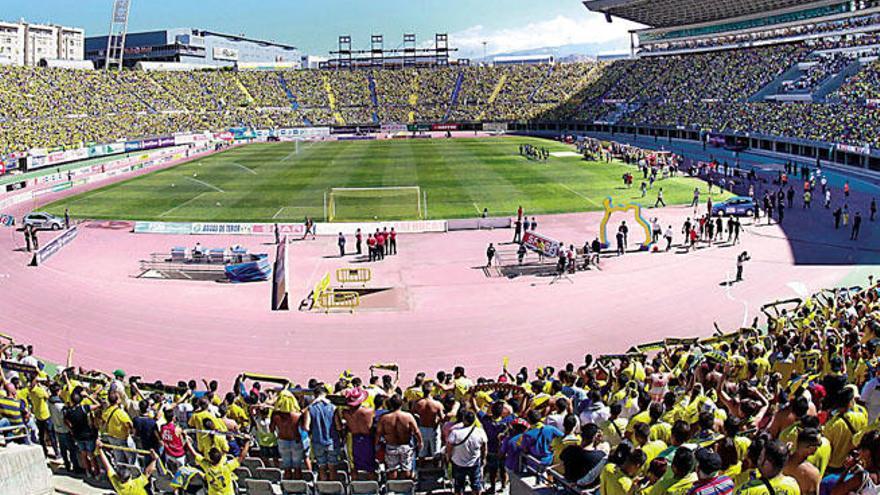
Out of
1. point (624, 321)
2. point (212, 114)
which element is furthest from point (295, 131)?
point (624, 321)

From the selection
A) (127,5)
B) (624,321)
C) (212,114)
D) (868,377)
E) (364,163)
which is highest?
(127,5)

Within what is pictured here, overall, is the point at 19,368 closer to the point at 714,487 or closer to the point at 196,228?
the point at 714,487

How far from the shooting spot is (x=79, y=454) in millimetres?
11781

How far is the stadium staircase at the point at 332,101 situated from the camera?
112000mm

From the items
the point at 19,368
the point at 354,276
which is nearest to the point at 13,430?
the point at 19,368

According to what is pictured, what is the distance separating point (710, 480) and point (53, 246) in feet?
115

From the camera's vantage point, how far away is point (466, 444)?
9.82 metres

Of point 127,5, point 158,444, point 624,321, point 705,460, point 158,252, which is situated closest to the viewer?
point 705,460

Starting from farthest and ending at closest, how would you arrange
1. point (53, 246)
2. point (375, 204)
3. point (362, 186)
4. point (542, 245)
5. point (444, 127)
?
point (444, 127)
point (362, 186)
point (375, 204)
point (53, 246)
point (542, 245)

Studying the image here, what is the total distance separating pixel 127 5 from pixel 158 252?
105 m

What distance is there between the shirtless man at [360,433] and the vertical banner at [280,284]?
50.2 feet

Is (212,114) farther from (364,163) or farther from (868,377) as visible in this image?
(868,377)

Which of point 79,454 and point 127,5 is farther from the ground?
point 127,5

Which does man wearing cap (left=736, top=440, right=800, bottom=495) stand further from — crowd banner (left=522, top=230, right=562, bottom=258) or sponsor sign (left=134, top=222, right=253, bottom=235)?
sponsor sign (left=134, top=222, right=253, bottom=235)
